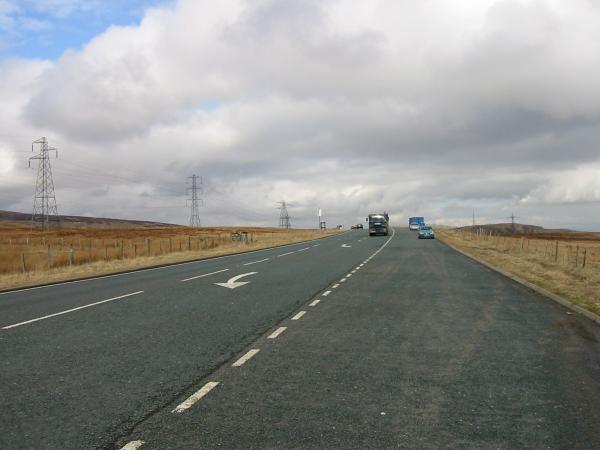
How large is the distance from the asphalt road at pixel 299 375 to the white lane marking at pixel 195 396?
19 millimetres

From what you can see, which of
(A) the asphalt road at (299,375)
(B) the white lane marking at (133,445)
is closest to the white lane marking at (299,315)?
(A) the asphalt road at (299,375)

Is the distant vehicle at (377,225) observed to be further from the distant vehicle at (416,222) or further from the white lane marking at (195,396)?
the white lane marking at (195,396)

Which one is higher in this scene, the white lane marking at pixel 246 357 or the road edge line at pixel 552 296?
the white lane marking at pixel 246 357

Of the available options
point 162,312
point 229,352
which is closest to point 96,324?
point 162,312

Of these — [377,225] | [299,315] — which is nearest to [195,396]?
[299,315]

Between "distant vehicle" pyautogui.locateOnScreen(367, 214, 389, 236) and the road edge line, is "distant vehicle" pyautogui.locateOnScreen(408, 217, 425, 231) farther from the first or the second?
the road edge line

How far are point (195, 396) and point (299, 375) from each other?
1327mm

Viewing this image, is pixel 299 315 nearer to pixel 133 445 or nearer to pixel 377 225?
pixel 133 445

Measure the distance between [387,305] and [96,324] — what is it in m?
6.15

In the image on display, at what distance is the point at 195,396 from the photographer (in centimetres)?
530

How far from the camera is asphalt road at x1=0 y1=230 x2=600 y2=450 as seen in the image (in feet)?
14.3

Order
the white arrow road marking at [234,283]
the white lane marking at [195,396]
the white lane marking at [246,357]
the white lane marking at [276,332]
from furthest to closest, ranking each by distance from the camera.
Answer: the white arrow road marking at [234,283] → the white lane marking at [276,332] → the white lane marking at [246,357] → the white lane marking at [195,396]

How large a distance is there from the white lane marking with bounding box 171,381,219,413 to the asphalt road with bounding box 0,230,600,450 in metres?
0.02

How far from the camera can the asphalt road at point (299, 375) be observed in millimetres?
4359
